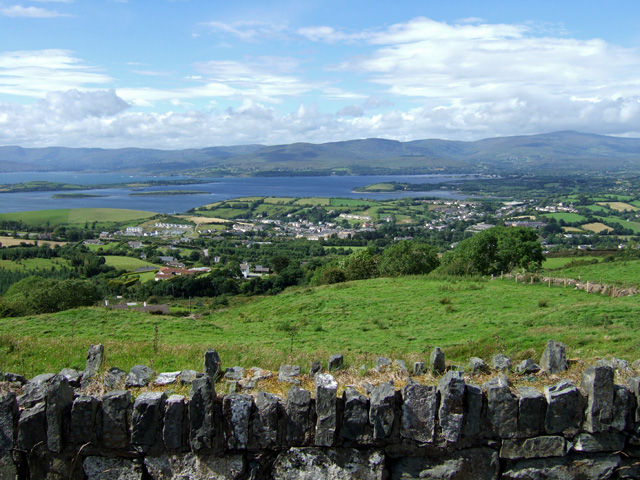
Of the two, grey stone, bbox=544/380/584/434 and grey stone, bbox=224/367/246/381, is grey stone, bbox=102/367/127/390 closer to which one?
grey stone, bbox=224/367/246/381

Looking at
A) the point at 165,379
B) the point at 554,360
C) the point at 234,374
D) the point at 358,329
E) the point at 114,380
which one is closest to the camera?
the point at 114,380

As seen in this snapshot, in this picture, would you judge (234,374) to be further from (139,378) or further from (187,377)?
(139,378)

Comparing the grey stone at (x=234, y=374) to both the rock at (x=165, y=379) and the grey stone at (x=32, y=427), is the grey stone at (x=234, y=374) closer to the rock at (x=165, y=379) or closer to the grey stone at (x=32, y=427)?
the rock at (x=165, y=379)

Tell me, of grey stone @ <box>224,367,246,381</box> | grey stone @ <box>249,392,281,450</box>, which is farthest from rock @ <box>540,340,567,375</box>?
grey stone @ <box>224,367,246,381</box>

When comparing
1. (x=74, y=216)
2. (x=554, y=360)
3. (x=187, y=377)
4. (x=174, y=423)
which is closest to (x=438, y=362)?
(x=554, y=360)

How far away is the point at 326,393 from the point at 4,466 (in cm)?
417

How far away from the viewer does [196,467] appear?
568 centimetres

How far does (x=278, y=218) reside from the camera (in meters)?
163

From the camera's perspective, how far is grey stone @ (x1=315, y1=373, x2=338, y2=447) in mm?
5574

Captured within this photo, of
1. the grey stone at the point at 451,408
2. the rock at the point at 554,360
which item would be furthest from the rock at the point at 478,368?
the grey stone at the point at 451,408

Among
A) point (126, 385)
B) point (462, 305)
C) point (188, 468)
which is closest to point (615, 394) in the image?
point (188, 468)

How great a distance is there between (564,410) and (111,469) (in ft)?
19.1

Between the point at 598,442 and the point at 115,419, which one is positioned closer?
the point at 115,419

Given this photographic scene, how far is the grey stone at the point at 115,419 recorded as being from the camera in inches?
220
